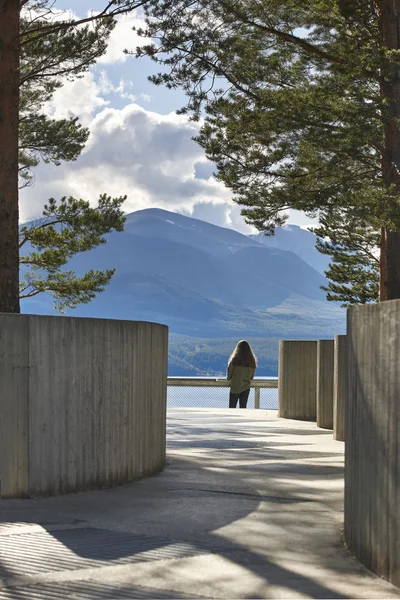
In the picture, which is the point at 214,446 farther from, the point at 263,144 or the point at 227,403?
the point at 227,403

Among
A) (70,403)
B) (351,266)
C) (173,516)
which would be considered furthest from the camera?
(351,266)

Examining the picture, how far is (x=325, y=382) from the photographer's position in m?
14.6

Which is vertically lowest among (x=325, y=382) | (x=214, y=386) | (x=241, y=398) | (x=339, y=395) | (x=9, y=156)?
(x=241, y=398)

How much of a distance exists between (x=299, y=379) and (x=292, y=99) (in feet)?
16.8

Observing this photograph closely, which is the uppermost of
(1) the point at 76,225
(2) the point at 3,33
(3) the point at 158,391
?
(2) the point at 3,33

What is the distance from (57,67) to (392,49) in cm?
531

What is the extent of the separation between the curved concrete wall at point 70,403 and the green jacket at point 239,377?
9.85 m

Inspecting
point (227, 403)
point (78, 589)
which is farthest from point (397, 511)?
point (227, 403)

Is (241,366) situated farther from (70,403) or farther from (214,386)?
(70,403)

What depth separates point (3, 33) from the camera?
1006 centimetres

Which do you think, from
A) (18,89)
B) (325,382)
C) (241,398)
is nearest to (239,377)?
(241,398)

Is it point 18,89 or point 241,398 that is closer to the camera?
point 18,89

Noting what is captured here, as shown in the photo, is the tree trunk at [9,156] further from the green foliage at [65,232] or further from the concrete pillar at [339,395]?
the green foliage at [65,232]

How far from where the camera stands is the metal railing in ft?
70.4
